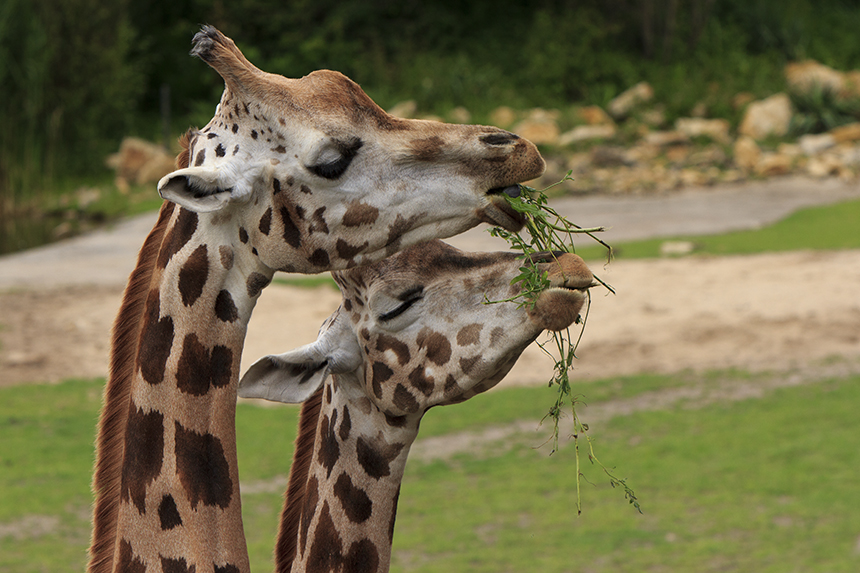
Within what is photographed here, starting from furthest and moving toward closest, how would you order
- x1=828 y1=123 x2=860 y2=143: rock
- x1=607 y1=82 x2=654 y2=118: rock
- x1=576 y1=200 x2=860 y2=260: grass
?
x1=607 y1=82 x2=654 y2=118: rock, x1=828 y1=123 x2=860 y2=143: rock, x1=576 y1=200 x2=860 y2=260: grass

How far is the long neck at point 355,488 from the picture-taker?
258 centimetres

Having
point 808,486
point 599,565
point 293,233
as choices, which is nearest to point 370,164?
point 293,233

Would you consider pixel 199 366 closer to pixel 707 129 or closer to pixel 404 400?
pixel 404 400

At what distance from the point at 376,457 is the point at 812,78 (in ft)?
64.6

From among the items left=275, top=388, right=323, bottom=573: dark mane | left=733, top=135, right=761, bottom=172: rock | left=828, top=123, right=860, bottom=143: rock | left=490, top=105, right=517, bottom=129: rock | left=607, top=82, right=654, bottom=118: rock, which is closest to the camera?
left=275, top=388, right=323, bottom=573: dark mane

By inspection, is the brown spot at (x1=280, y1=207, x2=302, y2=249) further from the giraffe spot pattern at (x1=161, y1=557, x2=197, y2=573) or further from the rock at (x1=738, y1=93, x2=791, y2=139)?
the rock at (x1=738, y1=93, x2=791, y2=139)

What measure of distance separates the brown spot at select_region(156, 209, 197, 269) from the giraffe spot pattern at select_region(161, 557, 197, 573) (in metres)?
0.70

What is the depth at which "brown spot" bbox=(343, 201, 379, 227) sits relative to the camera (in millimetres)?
2250

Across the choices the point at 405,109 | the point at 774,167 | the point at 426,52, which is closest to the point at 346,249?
the point at 774,167

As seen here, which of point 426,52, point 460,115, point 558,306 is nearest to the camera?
point 558,306

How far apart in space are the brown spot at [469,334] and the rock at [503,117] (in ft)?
58.2

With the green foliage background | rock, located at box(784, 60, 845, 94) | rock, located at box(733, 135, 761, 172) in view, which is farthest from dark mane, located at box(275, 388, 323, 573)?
rock, located at box(784, 60, 845, 94)

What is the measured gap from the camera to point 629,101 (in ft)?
69.1

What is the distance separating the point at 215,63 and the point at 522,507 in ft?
15.0
